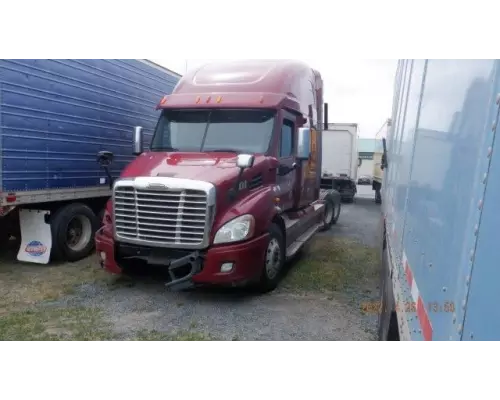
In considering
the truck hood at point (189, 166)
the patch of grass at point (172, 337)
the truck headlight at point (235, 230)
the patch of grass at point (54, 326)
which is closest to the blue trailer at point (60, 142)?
the truck hood at point (189, 166)

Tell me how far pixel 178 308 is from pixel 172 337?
84cm

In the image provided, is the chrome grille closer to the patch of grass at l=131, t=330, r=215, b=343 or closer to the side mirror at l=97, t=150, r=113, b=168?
the patch of grass at l=131, t=330, r=215, b=343

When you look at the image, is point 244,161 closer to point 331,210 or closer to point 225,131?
point 225,131

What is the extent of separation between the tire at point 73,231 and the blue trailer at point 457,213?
6233mm

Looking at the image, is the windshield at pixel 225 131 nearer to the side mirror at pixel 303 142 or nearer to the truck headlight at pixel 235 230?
the side mirror at pixel 303 142

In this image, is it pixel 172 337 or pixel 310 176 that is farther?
pixel 310 176

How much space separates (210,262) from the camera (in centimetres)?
511

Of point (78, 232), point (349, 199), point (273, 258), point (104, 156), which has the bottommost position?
point (349, 199)

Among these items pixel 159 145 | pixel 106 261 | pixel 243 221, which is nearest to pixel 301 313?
pixel 243 221

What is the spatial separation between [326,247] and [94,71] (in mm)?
5927

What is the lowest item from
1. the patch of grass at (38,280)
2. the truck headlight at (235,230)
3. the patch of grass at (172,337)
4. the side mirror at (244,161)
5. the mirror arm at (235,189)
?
the patch of grass at (38,280)

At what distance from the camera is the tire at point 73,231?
6988mm

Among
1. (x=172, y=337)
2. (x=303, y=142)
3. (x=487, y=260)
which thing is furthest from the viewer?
(x=303, y=142)

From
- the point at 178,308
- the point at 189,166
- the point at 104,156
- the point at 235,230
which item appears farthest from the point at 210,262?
the point at 104,156
